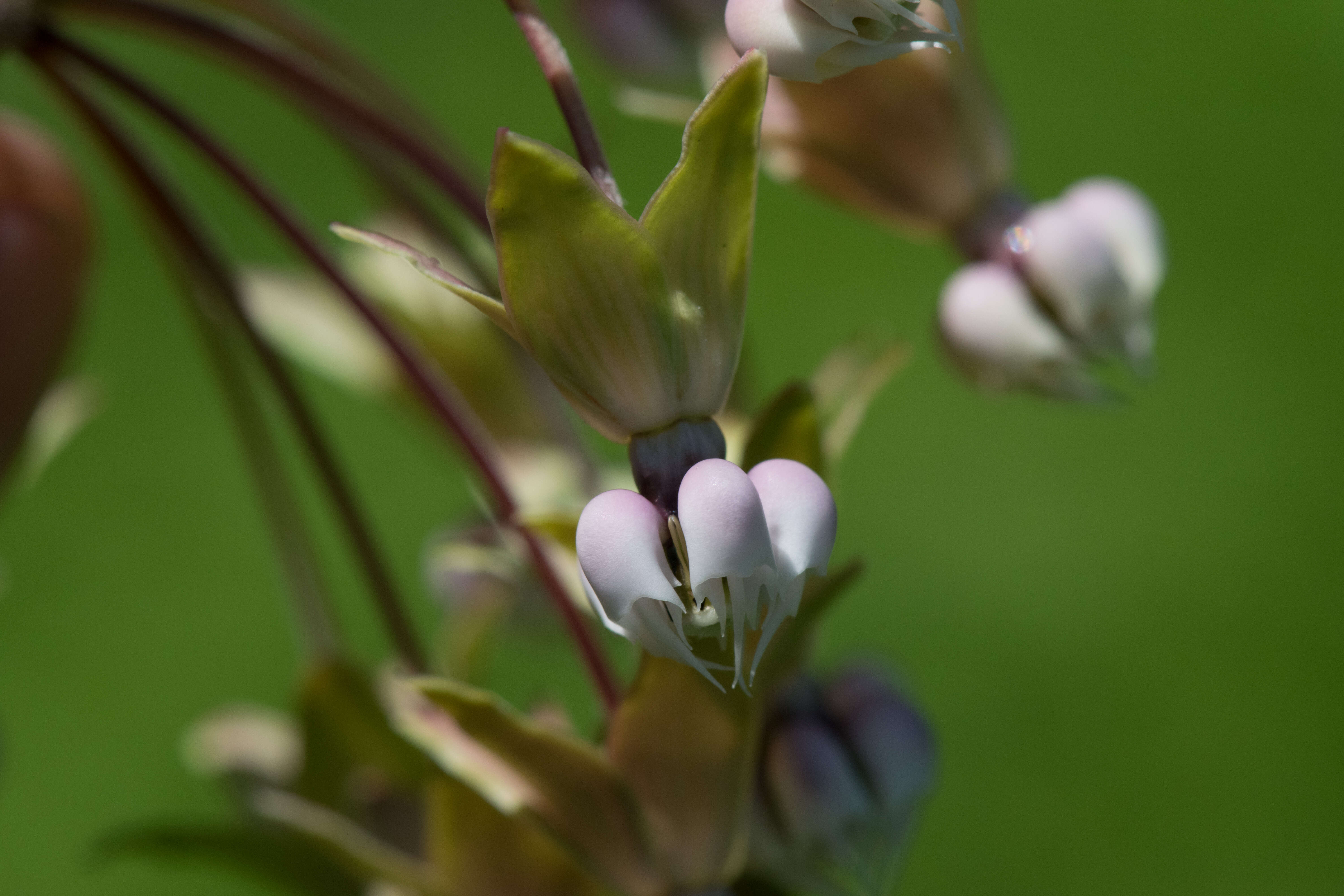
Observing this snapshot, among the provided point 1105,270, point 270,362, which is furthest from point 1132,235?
point 270,362

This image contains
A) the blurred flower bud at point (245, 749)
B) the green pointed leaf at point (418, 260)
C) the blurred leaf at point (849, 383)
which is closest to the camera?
the green pointed leaf at point (418, 260)

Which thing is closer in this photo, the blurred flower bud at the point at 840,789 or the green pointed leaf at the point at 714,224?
the green pointed leaf at the point at 714,224

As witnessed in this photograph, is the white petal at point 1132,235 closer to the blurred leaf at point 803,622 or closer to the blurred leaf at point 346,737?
the blurred leaf at point 803,622

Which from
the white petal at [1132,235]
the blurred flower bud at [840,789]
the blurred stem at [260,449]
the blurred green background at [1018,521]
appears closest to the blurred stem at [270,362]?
the blurred stem at [260,449]

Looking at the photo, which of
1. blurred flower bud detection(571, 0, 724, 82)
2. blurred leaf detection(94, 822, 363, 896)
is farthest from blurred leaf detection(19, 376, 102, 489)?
blurred flower bud detection(571, 0, 724, 82)

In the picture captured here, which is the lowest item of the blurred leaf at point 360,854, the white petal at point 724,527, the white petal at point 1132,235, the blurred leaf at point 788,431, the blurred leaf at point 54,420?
the blurred leaf at point 360,854

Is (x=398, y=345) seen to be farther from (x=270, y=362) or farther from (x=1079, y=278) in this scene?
(x=1079, y=278)

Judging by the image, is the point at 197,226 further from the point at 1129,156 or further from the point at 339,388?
the point at 1129,156
